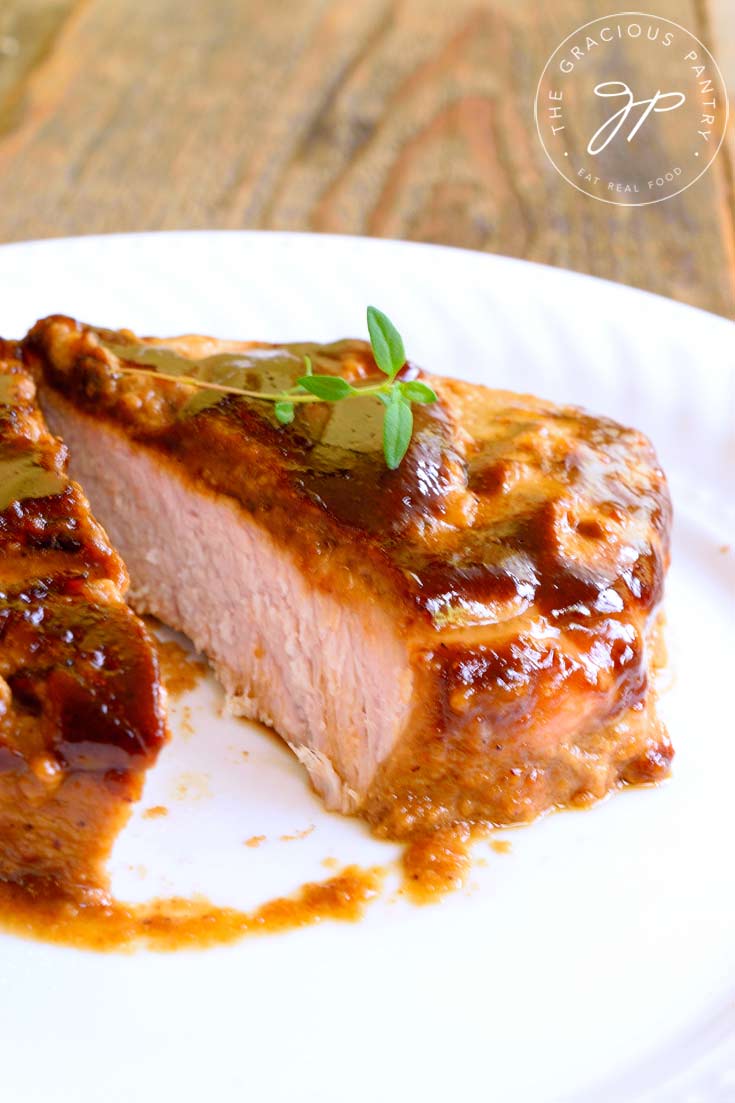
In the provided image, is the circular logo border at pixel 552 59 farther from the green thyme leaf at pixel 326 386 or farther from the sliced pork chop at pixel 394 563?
the green thyme leaf at pixel 326 386

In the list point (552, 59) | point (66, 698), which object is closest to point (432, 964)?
point (66, 698)

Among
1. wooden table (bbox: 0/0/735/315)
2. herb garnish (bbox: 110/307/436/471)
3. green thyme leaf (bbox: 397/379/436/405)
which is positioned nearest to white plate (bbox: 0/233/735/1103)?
herb garnish (bbox: 110/307/436/471)

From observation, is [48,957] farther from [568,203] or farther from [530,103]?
[530,103]

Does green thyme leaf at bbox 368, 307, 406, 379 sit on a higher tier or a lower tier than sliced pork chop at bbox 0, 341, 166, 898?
higher

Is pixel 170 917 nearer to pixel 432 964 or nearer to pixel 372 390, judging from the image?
pixel 432 964

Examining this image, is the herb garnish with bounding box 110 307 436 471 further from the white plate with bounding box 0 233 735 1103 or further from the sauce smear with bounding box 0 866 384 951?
the sauce smear with bounding box 0 866 384 951

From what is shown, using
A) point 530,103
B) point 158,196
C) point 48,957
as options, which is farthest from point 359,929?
point 530,103
